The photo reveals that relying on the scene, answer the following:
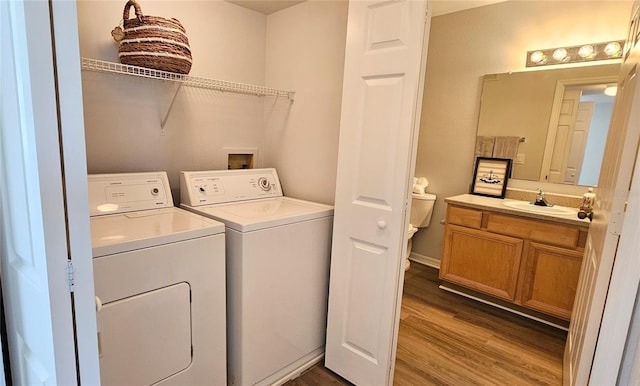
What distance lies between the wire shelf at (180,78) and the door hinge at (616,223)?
177 cm

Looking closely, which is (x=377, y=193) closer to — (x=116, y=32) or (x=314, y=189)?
(x=314, y=189)

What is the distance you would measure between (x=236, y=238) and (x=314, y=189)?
78cm

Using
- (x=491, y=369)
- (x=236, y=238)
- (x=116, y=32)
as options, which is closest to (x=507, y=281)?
(x=491, y=369)

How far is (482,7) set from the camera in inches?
122

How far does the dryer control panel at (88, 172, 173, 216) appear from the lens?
160 cm

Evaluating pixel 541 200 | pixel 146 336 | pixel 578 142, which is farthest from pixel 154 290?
pixel 578 142

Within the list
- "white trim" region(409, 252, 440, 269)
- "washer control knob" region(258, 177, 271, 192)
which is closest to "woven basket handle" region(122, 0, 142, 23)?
"washer control knob" region(258, 177, 271, 192)

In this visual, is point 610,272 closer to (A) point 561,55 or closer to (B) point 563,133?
(B) point 563,133

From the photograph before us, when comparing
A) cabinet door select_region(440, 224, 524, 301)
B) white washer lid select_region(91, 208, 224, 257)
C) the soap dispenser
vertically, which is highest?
the soap dispenser

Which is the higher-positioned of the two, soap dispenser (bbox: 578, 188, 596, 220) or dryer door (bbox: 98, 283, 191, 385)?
soap dispenser (bbox: 578, 188, 596, 220)

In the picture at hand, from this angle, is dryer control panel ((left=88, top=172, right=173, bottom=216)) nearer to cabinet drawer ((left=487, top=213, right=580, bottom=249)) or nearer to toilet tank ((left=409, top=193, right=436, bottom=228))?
cabinet drawer ((left=487, top=213, right=580, bottom=249))

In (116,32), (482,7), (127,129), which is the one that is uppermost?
(482,7)

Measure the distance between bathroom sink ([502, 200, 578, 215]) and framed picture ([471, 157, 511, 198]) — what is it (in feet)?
0.79

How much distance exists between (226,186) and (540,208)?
7.70 feet
